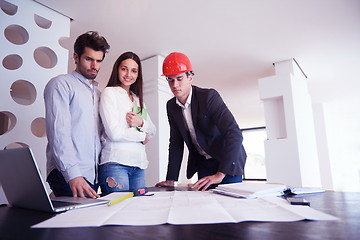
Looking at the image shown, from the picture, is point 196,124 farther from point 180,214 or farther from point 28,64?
point 28,64

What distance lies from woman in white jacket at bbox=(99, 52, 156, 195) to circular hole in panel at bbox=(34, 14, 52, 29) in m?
1.45

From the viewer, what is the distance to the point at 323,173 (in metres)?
6.35

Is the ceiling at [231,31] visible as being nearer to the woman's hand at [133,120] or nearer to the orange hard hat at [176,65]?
the orange hard hat at [176,65]

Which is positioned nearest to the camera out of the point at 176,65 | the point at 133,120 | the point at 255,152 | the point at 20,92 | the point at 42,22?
the point at 133,120

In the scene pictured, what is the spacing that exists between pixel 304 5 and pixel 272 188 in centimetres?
241

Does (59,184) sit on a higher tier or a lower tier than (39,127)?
lower

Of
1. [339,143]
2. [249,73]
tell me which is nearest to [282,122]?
[249,73]

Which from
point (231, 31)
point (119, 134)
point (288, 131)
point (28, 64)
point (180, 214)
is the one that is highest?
point (231, 31)

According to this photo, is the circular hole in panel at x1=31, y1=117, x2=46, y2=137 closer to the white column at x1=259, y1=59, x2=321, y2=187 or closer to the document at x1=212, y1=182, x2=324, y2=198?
the document at x1=212, y1=182, x2=324, y2=198

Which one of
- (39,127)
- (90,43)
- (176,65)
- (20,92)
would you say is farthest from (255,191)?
(20,92)

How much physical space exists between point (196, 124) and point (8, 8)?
210cm

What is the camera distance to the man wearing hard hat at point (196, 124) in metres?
1.52

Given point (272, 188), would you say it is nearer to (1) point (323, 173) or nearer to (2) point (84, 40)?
(2) point (84, 40)

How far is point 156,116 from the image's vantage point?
3375 mm
